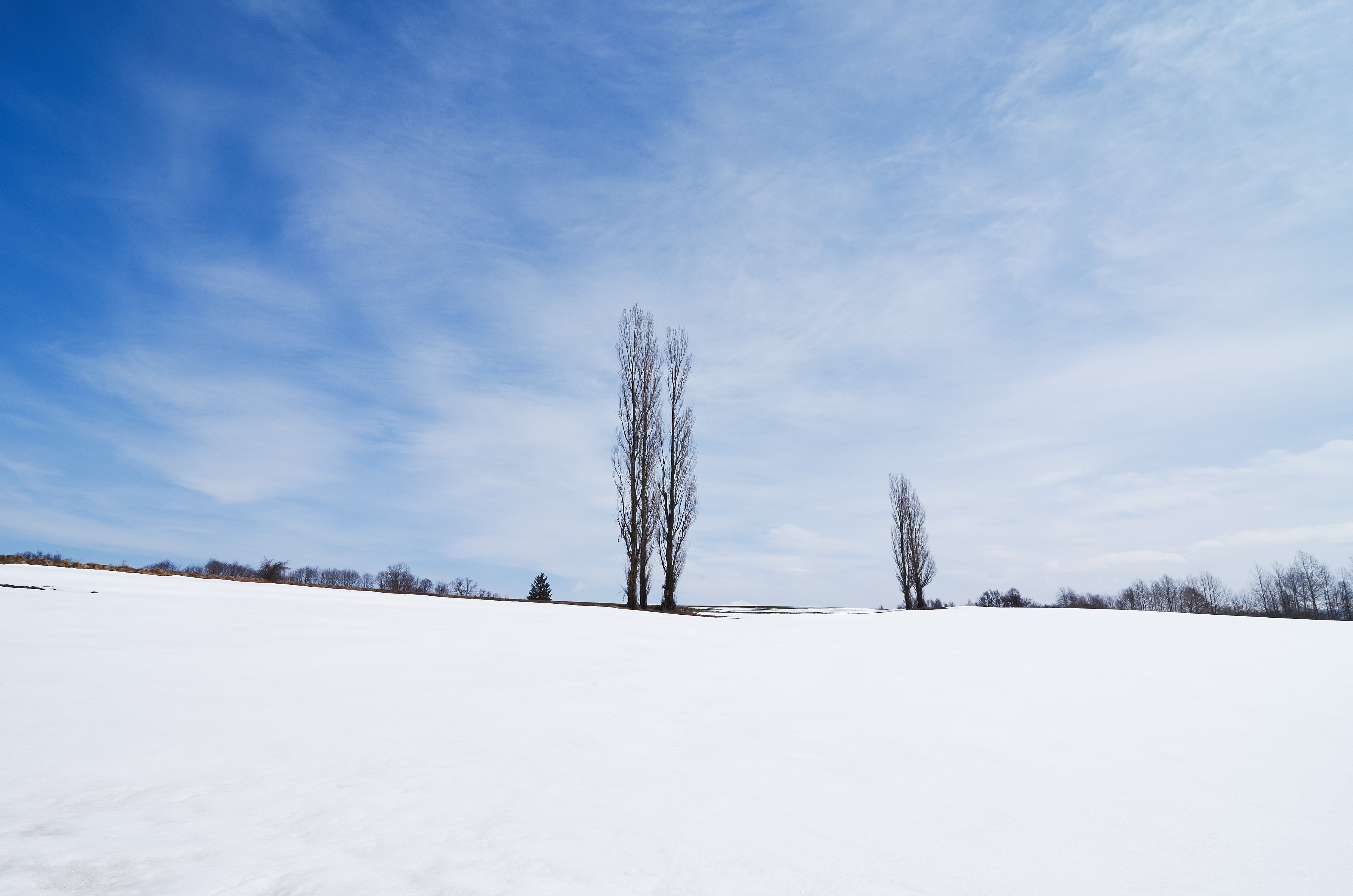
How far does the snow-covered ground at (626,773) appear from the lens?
1585 millimetres

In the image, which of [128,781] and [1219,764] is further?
[1219,764]

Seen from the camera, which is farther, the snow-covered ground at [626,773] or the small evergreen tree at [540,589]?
the small evergreen tree at [540,589]

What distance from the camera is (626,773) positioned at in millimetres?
2334

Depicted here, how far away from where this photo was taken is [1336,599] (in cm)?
4694

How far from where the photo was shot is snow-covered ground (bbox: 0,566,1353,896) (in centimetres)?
158

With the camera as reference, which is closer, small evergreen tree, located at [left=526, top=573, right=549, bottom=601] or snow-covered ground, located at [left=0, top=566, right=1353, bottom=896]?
snow-covered ground, located at [left=0, top=566, right=1353, bottom=896]

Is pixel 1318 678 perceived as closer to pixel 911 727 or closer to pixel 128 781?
pixel 911 727

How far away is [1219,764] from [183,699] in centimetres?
513

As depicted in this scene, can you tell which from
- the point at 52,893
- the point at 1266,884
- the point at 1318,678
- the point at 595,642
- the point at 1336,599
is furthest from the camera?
the point at 1336,599

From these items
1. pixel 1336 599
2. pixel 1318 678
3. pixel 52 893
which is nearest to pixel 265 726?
pixel 52 893

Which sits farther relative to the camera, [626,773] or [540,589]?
[540,589]

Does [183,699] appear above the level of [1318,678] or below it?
above

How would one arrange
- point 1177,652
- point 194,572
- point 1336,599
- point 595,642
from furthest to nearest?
point 1336,599, point 194,572, point 1177,652, point 595,642

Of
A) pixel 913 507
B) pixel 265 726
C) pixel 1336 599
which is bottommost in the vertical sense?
pixel 1336 599
